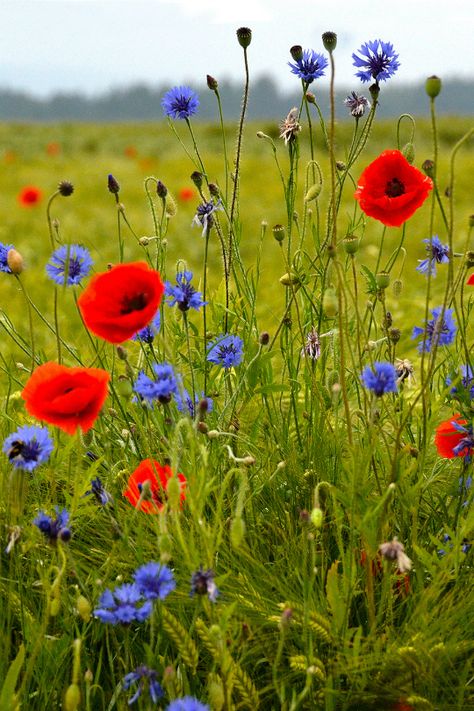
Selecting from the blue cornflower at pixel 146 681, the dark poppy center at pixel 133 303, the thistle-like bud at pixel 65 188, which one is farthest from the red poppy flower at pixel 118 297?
the blue cornflower at pixel 146 681

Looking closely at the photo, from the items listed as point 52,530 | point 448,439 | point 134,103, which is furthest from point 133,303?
point 134,103

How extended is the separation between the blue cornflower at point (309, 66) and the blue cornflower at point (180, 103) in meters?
0.18

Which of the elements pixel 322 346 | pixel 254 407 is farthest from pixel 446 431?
pixel 254 407

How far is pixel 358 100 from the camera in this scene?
54.8 inches

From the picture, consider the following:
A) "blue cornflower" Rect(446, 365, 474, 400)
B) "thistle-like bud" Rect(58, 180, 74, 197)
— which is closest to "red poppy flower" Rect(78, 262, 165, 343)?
"thistle-like bud" Rect(58, 180, 74, 197)

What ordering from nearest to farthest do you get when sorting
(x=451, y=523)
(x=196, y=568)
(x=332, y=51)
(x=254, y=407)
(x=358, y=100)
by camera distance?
(x=196, y=568) → (x=332, y=51) → (x=451, y=523) → (x=358, y=100) → (x=254, y=407)

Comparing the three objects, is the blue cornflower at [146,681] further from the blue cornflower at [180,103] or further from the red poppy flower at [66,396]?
the blue cornflower at [180,103]

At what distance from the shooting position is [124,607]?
94 centimetres

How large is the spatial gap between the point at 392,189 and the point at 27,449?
68 cm

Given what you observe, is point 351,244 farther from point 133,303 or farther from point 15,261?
point 15,261

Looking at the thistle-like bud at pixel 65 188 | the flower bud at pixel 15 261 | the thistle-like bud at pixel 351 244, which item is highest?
the thistle-like bud at pixel 65 188

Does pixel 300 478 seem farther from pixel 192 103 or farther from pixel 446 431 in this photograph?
pixel 192 103

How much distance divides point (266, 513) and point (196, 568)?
0.34m

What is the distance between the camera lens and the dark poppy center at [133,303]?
105cm
